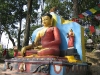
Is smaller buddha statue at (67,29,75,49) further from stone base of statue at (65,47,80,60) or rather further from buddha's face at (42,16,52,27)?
buddha's face at (42,16,52,27)

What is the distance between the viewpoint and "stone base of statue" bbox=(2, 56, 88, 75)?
5828mm

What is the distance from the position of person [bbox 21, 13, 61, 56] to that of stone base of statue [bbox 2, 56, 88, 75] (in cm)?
30

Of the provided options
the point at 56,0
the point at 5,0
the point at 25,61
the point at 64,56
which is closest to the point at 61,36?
the point at 64,56

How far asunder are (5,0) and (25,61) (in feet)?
62.9

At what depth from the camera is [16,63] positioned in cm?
699

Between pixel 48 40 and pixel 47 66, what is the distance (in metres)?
1.30

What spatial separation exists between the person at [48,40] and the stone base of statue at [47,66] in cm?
30

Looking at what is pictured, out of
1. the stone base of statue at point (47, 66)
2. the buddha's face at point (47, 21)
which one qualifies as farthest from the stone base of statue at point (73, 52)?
the buddha's face at point (47, 21)

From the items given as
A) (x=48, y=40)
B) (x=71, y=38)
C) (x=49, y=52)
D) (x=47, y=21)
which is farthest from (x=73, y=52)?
(x=47, y=21)

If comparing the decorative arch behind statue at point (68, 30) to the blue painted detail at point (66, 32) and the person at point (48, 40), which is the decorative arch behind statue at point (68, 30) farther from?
the person at point (48, 40)

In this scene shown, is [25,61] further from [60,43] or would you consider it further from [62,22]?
[62,22]

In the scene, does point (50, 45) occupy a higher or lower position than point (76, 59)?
higher

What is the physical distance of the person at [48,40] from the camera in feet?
21.4

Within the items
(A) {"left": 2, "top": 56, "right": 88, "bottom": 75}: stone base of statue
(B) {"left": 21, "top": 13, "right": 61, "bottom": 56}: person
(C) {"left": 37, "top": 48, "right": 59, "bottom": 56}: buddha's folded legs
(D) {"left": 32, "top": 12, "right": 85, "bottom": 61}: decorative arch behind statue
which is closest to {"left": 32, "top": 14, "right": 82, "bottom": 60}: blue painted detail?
(D) {"left": 32, "top": 12, "right": 85, "bottom": 61}: decorative arch behind statue
